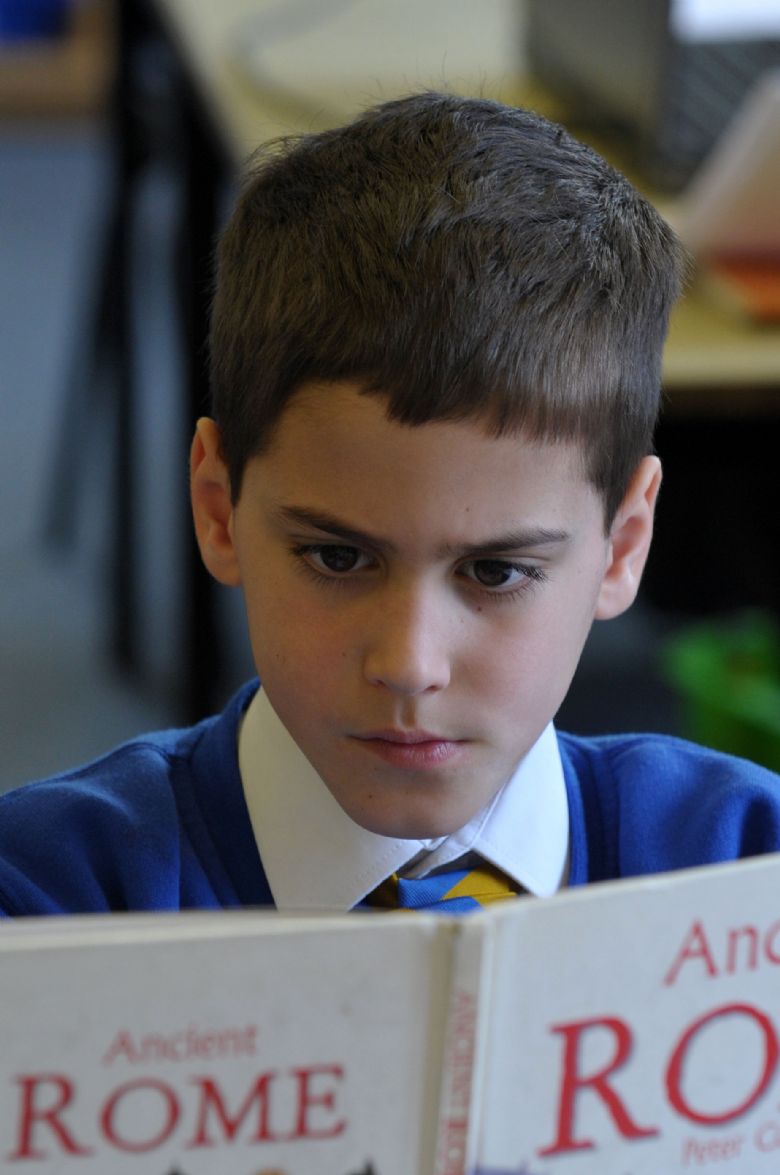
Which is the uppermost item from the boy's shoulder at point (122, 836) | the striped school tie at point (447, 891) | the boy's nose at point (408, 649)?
the boy's nose at point (408, 649)

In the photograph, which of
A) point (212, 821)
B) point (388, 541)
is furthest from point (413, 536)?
point (212, 821)

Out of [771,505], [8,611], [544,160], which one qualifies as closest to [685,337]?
[771,505]

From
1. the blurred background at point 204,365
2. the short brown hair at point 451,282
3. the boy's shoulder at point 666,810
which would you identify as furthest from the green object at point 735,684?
the short brown hair at point 451,282

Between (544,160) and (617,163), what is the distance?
121 centimetres

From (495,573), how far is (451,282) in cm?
13

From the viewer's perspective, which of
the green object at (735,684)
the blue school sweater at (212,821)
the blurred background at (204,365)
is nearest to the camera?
the blue school sweater at (212,821)

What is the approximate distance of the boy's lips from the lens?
30.3 inches

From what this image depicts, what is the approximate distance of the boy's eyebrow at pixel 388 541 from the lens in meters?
0.74

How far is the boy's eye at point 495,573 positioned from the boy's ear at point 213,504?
0.48 feet

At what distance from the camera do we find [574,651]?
82 cm

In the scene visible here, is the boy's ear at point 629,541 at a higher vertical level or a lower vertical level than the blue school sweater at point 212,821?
higher

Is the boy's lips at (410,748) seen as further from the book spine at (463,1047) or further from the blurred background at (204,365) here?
the blurred background at (204,365)

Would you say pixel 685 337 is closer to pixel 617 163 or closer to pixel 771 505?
pixel 617 163

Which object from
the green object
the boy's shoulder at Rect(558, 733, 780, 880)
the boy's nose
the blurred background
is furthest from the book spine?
the green object
